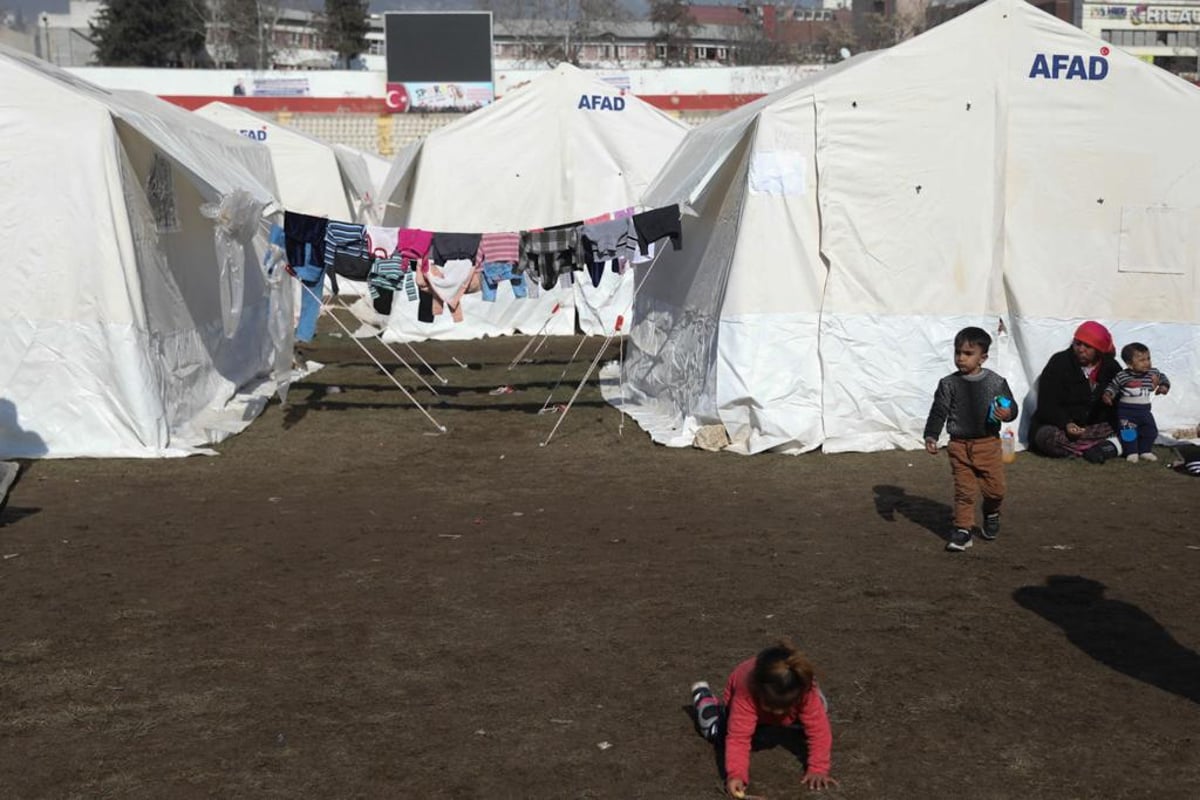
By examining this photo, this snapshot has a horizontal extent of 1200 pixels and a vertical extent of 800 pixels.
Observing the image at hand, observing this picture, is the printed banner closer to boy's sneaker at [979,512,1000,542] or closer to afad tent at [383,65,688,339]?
afad tent at [383,65,688,339]

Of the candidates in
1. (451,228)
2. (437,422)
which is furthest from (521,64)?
(437,422)

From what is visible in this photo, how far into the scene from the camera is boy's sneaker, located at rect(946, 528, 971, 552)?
7277 millimetres

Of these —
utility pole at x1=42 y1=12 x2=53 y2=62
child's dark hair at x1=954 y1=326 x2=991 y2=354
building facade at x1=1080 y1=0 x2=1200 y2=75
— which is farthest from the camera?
building facade at x1=1080 y1=0 x2=1200 y2=75

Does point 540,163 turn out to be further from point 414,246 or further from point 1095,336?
point 1095,336

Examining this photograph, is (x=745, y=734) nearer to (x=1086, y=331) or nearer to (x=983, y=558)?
(x=983, y=558)

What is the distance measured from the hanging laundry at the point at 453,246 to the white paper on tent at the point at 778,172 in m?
2.61

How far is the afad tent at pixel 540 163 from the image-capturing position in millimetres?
19109

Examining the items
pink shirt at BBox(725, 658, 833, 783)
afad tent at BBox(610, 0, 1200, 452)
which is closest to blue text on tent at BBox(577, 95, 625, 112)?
afad tent at BBox(610, 0, 1200, 452)

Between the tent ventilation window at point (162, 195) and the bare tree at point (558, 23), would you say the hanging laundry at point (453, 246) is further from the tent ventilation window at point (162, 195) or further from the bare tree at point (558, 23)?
the bare tree at point (558, 23)

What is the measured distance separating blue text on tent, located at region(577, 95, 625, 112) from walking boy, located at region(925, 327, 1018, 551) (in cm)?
1269

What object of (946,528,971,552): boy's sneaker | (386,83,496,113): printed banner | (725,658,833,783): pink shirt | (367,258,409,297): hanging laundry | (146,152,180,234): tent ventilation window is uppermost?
(386,83,496,113): printed banner

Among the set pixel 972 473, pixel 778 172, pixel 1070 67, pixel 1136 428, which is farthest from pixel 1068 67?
pixel 972 473

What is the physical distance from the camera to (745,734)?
4.36 metres

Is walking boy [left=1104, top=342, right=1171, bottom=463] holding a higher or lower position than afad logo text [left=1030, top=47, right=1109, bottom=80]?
lower
